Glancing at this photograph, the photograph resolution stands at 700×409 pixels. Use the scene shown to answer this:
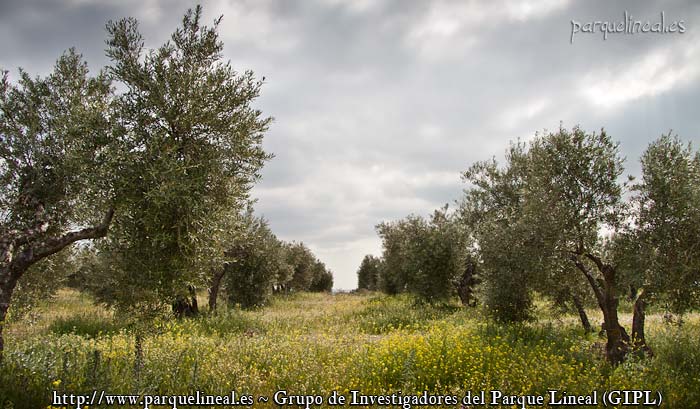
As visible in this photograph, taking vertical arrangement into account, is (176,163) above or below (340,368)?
above

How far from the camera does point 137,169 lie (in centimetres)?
1175

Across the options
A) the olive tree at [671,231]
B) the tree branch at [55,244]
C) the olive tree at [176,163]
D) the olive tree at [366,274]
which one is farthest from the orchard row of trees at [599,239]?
the olive tree at [366,274]

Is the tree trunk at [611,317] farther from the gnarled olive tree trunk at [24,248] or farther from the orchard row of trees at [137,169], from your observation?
the gnarled olive tree trunk at [24,248]

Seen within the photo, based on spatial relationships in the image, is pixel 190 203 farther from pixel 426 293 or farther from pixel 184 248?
pixel 426 293

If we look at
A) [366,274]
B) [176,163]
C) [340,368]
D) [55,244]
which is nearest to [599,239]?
[340,368]

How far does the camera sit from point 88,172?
40.7 ft

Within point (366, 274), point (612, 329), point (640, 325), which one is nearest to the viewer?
point (612, 329)

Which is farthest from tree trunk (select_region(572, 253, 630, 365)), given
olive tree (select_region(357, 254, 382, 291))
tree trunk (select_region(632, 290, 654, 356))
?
olive tree (select_region(357, 254, 382, 291))

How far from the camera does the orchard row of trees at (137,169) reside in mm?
11773

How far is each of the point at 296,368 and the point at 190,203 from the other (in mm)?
6025

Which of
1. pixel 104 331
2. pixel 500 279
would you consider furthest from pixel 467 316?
pixel 104 331

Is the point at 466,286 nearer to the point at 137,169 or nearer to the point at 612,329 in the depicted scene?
the point at 612,329

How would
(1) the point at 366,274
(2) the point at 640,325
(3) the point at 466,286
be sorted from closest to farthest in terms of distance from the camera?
(2) the point at 640,325 < (3) the point at 466,286 < (1) the point at 366,274

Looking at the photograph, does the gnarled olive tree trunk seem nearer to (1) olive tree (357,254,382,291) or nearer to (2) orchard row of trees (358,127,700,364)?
(2) orchard row of trees (358,127,700,364)
